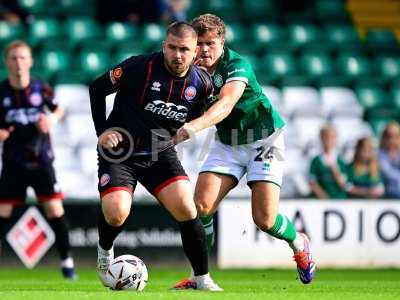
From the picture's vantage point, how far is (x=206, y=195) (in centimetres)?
847

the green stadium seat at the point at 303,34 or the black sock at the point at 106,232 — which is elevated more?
the black sock at the point at 106,232

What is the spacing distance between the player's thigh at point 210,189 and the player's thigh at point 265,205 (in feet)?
0.82

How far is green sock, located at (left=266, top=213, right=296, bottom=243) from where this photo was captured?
8.58 m

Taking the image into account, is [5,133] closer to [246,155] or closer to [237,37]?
[246,155]

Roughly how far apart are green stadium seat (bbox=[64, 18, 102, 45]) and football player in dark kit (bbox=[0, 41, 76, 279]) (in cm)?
521

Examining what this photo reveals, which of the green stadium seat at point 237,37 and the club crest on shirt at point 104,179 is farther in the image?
the green stadium seat at point 237,37

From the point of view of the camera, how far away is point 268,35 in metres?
16.9

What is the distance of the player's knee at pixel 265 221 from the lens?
8.46 metres

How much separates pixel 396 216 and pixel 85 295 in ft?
20.9

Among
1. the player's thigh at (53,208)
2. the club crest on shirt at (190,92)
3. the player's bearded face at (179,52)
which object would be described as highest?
the player's bearded face at (179,52)

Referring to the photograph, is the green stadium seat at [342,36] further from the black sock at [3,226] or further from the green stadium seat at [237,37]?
the black sock at [3,226]

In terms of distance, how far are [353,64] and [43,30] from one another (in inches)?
191

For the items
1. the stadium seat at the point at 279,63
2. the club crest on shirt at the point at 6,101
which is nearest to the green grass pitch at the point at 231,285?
the club crest on shirt at the point at 6,101

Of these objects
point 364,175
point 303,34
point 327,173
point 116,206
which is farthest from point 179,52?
point 303,34
